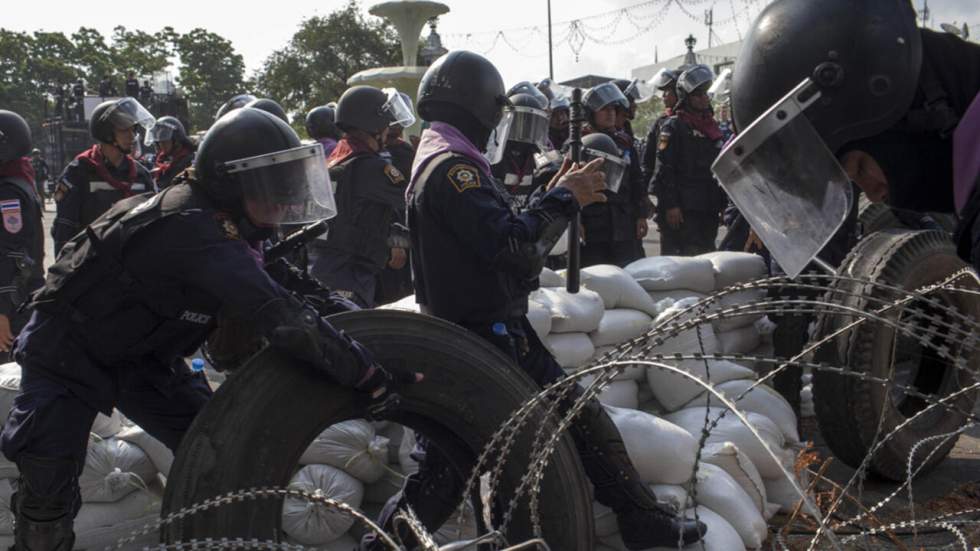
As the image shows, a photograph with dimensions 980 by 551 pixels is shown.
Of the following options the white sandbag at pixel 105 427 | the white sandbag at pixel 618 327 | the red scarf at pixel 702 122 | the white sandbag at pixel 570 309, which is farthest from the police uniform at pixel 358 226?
the red scarf at pixel 702 122

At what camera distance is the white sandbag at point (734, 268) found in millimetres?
4926

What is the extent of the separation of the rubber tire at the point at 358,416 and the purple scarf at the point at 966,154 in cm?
129

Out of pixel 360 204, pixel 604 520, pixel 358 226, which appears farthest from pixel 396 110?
pixel 604 520

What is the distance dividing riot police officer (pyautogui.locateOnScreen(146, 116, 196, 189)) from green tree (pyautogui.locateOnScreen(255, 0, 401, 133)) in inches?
1117

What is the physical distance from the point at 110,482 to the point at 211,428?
1.11m

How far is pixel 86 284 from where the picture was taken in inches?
94.7

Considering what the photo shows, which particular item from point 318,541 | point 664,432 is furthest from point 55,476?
point 664,432

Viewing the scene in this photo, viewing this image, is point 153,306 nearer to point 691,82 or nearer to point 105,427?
point 105,427

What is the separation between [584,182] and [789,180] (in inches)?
44.2

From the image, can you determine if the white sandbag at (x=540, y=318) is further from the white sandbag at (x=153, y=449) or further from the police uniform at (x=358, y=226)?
the white sandbag at (x=153, y=449)

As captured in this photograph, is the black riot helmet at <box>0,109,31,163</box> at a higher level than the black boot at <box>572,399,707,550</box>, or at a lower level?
higher

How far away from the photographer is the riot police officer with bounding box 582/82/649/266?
5816 mm

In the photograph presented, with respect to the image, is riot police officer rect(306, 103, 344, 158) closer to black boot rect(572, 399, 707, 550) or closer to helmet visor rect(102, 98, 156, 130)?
helmet visor rect(102, 98, 156, 130)

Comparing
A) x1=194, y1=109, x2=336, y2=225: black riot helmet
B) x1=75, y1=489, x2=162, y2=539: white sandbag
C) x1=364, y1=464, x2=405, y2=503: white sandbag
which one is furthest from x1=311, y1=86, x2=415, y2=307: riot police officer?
x1=194, y1=109, x2=336, y2=225: black riot helmet
